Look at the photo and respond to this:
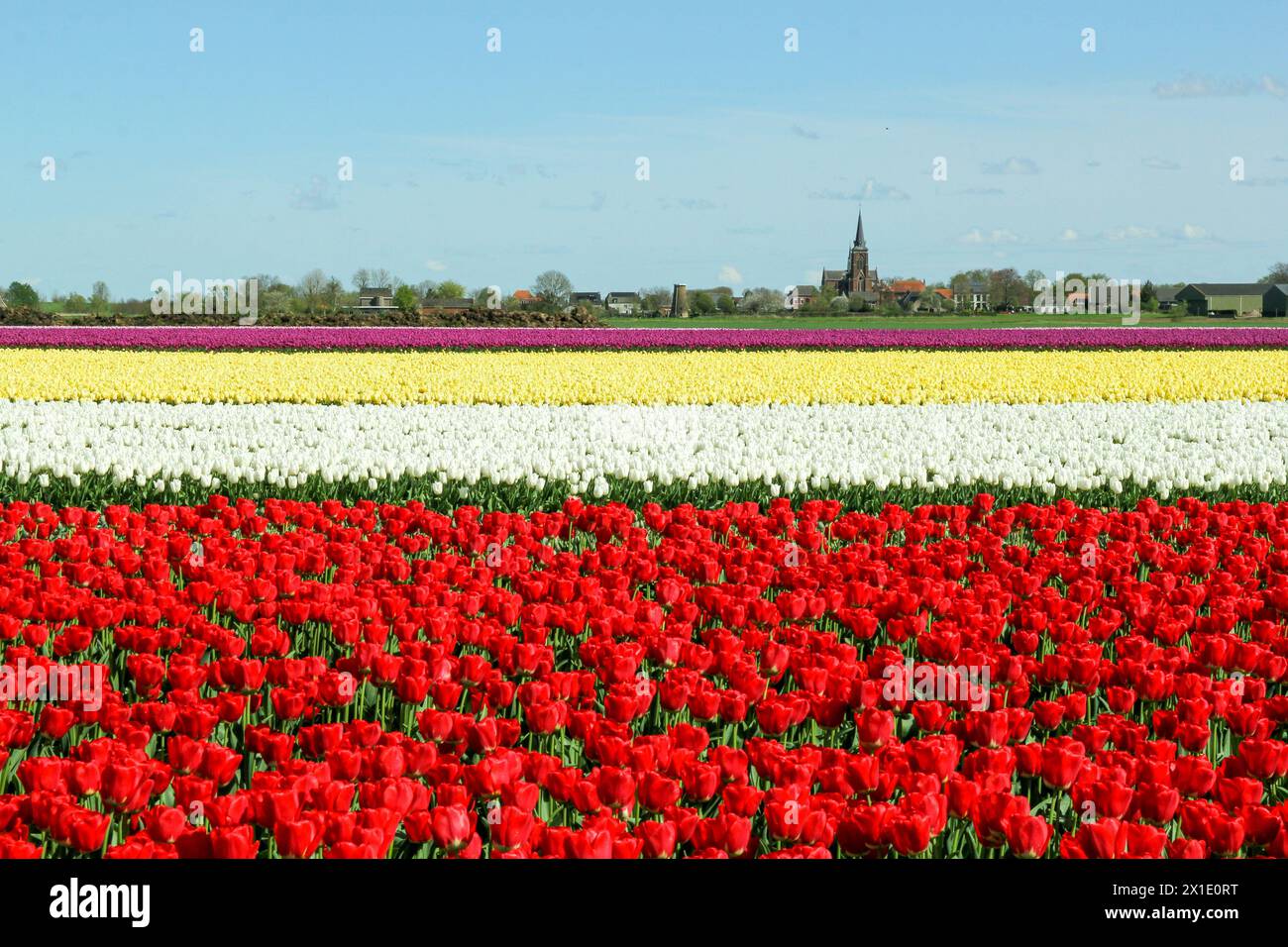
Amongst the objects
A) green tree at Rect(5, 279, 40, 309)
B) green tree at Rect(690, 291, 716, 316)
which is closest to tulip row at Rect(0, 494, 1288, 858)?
green tree at Rect(5, 279, 40, 309)

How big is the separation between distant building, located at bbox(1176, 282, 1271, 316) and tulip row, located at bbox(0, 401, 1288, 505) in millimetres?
91880

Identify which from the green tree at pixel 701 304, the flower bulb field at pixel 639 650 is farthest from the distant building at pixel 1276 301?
the flower bulb field at pixel 639 650

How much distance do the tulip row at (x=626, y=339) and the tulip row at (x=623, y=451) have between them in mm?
17663

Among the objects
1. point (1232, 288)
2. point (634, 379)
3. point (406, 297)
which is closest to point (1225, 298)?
point (1232, 288)

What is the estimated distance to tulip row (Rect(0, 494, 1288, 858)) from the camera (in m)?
3.07

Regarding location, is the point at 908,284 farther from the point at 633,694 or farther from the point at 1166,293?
the point at 633,694

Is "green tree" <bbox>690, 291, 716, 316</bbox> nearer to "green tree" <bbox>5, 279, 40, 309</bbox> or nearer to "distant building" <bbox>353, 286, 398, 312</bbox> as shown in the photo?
"distant building" <bbox>353, 286, 398, 312</bbox>

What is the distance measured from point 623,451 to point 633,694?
7.04m

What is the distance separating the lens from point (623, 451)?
1088cm

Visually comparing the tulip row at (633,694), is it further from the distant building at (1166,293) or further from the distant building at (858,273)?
the distant building at (858,273)

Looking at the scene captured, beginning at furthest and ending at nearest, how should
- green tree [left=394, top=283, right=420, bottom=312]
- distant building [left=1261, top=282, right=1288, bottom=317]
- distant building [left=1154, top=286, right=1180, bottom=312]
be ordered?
distant building [left=1154, top=286, right=1180, bottom=312] → distant building [left=1261, top=282, right=1288, bottom=317] → green tree [left=394, top=283, right=420, bottom=312]

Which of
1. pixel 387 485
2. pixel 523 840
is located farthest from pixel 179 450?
pixel 523 840

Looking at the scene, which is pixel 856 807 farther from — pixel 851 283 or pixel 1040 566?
pixel 851 283
